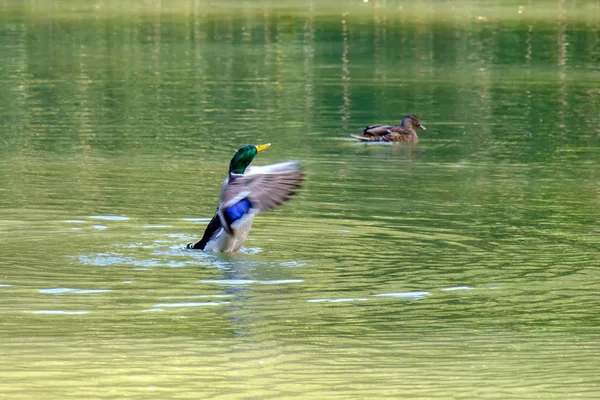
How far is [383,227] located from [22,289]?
12.8ft

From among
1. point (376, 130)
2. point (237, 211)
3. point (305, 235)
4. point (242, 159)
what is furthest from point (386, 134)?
point (237, 211)

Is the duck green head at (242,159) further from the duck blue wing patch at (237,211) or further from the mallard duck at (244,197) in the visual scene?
the duck blue wing patch at (237,211)

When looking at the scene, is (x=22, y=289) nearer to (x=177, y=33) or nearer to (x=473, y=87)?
(x=473, y=87)

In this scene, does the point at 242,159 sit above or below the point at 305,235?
above

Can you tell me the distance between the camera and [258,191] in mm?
11250

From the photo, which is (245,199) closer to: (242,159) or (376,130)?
(242,159)

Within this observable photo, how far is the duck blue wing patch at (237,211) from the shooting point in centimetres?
1130

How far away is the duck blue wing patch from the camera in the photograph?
37.1 feet

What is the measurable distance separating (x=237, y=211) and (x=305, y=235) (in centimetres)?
140

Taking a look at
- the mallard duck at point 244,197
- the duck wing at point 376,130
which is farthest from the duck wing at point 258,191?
the duck wing at point 376,130

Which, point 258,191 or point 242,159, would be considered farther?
point 242,159

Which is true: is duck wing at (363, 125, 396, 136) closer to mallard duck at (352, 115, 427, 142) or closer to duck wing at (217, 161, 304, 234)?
mallard duck at (352, 115, 427, 142)

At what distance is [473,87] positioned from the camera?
27.7m

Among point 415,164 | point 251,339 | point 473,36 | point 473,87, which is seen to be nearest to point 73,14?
point 473,36
